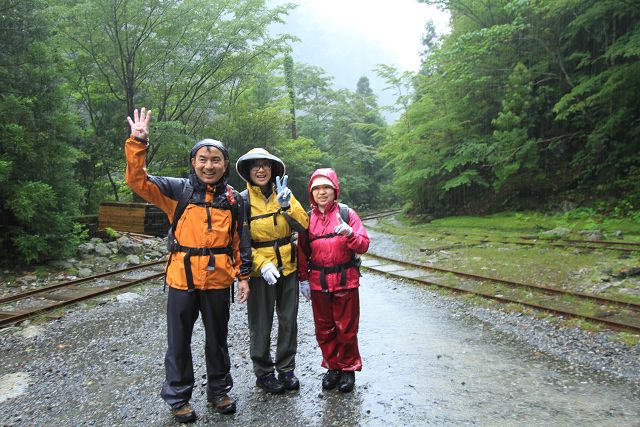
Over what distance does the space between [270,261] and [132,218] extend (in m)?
12.3

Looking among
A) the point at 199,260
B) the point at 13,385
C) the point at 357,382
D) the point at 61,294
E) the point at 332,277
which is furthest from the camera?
the point at 61,294

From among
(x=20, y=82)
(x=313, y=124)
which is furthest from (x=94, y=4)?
(x=313, y=124)

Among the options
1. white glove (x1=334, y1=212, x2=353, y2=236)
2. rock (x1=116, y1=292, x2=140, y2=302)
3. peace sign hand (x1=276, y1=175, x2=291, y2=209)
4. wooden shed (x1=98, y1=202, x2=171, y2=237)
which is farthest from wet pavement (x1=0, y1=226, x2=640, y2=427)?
wooden shed (x1=98, y1=202, x2=171, y2=237)

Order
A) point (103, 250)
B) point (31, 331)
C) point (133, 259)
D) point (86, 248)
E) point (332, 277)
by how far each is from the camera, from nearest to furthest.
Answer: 1. point (332, 277)
2. point (31, 331)
3. point (133, 259)
4. point (86, 248)
5. point (103, 250)

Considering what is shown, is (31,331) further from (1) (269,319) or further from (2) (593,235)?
(2) (593,235)

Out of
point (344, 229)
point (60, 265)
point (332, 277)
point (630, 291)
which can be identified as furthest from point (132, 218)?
point (630, 291)

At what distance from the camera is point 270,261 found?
3.14 metres

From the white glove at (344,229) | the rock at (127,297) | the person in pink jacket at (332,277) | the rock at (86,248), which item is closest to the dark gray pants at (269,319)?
the person in pink jacket at (332,277)

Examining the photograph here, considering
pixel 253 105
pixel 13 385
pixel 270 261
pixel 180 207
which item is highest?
pixel 253 105

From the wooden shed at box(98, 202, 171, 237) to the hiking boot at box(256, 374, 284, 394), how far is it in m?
11.8

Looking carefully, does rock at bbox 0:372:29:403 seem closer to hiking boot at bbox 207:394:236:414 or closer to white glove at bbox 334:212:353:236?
hiking boot at bbox 207:394:236:414

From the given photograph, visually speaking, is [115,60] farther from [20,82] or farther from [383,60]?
[383,60]

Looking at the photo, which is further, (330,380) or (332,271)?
(330,380)

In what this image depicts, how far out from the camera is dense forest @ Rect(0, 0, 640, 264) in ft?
30.0
